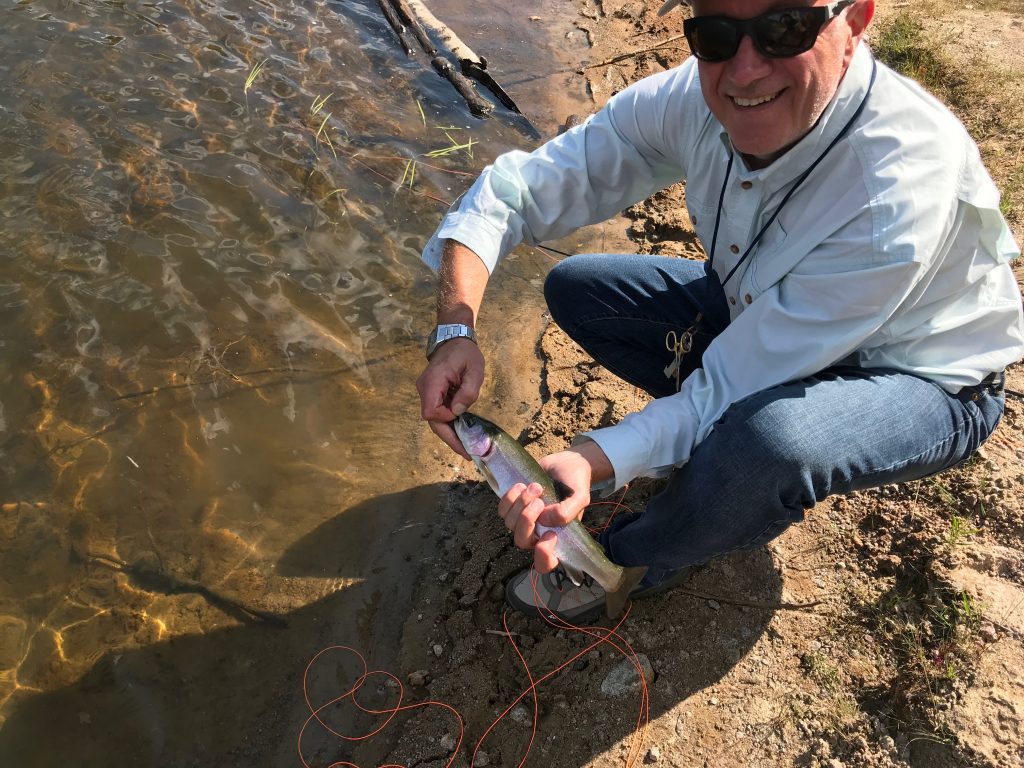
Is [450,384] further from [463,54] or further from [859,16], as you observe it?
[463,54]

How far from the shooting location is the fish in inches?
110

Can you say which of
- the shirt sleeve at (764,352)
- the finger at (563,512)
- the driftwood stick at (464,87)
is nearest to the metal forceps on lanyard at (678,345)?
the shirt sleeve at (764,352)

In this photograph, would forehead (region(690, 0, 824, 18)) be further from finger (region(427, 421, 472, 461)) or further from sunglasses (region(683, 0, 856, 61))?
A: finger (region(427, 421, 472, 461))

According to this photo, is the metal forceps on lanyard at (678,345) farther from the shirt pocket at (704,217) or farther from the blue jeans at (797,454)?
the blue jeans at (797,454)

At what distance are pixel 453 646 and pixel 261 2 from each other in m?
7.68

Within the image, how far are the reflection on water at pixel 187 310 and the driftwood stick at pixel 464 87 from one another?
172mm

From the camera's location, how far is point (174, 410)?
14.1 ft

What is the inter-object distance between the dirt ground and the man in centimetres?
41

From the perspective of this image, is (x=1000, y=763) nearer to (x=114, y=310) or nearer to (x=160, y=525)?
(x=160, y=525)

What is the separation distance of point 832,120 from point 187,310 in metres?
4.00

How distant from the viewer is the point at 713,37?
7.62ft

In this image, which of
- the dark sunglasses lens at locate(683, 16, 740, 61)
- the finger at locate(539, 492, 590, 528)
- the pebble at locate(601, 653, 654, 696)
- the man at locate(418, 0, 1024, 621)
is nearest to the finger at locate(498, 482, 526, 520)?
the man at locate(418, 0, 1024, 621)

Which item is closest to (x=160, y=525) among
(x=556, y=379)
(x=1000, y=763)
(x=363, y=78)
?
(x=556, y=379)

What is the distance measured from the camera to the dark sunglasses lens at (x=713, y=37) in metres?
2.28
